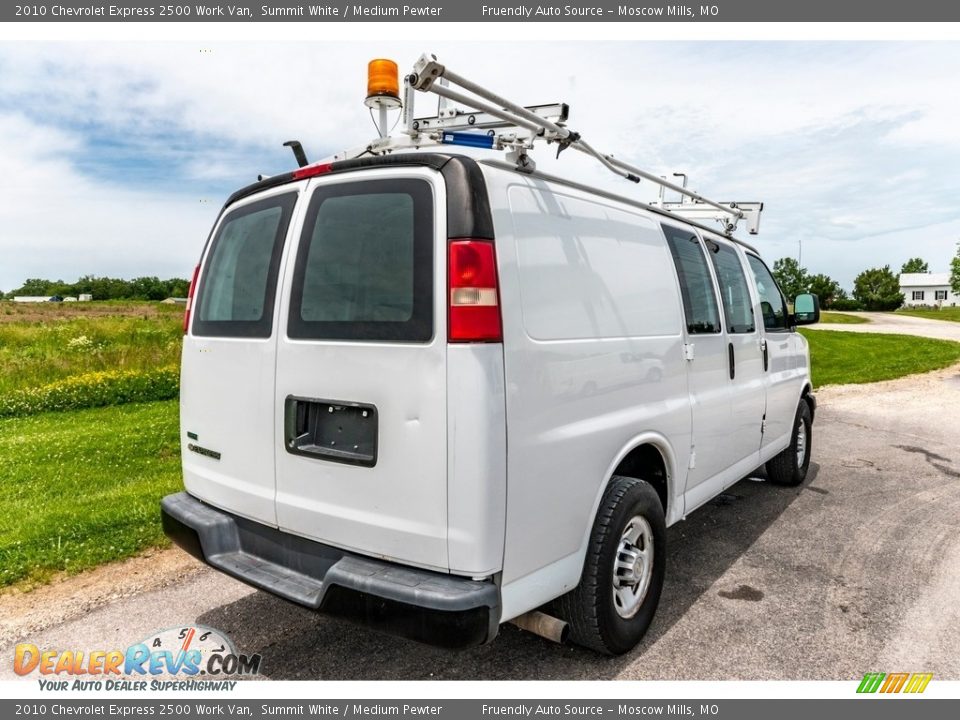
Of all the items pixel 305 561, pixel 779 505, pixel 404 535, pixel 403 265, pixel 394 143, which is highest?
pixel 394 143

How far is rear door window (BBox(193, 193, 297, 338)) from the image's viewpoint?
3023 mm

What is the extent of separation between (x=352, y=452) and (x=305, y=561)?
61cm

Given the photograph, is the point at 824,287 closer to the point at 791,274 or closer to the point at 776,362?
the point at 791,274

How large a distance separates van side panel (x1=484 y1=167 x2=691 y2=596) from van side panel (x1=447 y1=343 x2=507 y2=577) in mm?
77

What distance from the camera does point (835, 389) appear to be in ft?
42.0

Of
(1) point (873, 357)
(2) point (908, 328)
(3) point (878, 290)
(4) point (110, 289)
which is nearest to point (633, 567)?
(1) point (873, 357)

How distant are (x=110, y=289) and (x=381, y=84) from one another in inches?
2094

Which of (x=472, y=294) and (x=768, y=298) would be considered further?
(x=768, y=298)

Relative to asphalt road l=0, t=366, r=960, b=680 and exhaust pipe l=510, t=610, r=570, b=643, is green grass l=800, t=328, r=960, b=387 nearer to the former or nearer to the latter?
asphalt road l=0, t=366, r=960, b=680

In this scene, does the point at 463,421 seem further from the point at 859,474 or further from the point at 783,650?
the point at 859,474

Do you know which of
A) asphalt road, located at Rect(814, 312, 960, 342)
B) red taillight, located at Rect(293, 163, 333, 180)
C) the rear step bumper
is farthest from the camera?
asphalt road, located at Rect(814, 312, 960, 342)

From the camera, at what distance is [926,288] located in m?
→ 104

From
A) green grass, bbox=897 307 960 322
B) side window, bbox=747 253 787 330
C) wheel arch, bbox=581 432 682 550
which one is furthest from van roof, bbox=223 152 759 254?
green grass, bbox=897 307 960 322

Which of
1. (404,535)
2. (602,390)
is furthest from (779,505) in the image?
(404,535)
